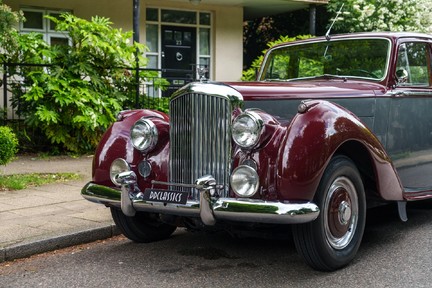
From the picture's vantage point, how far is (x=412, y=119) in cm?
594

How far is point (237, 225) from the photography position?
15.0 feet

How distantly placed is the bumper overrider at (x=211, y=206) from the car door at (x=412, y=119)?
191 cm

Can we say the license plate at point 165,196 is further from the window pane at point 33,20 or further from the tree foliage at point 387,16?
the tree foliage at point 387,16

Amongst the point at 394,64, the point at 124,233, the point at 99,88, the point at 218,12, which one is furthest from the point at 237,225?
the point at 218,12

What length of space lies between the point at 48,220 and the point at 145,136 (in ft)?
5.64

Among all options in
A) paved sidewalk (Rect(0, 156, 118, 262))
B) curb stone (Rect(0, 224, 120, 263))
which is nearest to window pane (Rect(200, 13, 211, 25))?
paved sidewalk (Rect(0, 156, 118, 262))

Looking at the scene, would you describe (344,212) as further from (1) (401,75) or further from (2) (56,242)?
(2) (56,242)

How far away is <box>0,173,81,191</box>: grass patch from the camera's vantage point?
7668mm

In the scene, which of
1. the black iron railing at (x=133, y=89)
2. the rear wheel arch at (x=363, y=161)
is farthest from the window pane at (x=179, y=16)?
the rear wheel arch at (x=363, y=161)

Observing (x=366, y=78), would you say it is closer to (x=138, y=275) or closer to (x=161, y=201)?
(x=161, y=201)

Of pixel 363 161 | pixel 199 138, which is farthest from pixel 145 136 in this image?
pixel 363 161

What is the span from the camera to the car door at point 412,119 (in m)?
5.73

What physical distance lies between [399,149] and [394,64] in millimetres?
849

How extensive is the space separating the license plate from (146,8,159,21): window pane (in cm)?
1129
